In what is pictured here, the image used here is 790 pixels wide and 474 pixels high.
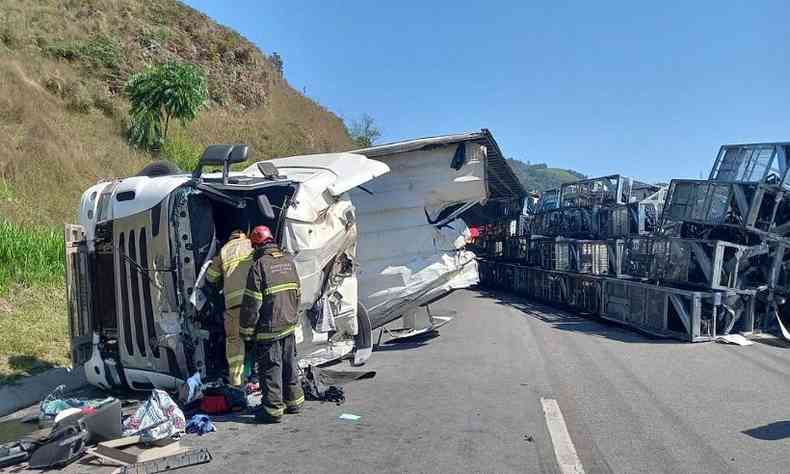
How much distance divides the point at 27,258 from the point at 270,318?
562cm

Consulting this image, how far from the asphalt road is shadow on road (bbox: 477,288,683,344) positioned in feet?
2.67

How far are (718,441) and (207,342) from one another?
433 cm

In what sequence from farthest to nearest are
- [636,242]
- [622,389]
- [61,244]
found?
[636,242]
[61,244]
[622,389]

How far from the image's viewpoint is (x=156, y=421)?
489 cm

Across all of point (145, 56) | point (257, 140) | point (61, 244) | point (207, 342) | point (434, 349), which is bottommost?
point (434, 349)

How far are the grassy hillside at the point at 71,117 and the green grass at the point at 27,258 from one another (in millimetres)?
16

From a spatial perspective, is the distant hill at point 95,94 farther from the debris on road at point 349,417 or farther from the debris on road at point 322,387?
the debris on road at point 349,417

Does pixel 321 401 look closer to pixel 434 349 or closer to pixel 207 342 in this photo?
pixel 207 342

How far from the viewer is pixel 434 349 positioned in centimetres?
907

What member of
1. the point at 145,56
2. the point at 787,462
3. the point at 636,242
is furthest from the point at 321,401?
the point at 145,56

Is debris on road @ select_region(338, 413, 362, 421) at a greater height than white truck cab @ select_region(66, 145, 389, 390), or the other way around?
white truck cab @ select_region(66, 145, 389, 390)

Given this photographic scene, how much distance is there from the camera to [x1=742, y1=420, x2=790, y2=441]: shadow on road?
204 inches

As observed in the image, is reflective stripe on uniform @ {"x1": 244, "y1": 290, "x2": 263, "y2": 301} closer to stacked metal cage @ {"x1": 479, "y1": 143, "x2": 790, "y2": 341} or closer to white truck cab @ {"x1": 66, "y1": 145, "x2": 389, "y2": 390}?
white truck cab @ {"x1": 66, "y1": 145, "x2": 389, "y2": 390}

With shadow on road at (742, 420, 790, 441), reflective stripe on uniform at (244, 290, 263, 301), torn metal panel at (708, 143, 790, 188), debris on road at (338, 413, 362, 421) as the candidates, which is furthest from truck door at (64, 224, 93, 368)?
torn metal panel at (708, 143, 790, 188)
